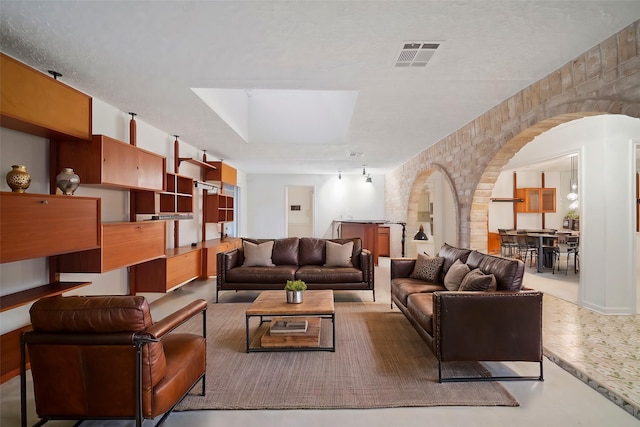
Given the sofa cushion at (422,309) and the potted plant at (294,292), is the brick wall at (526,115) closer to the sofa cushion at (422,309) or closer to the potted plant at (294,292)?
the sofa cushion at (422,309)

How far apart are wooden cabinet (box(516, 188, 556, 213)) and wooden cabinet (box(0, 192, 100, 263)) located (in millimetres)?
10408

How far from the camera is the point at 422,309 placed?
9.83ft

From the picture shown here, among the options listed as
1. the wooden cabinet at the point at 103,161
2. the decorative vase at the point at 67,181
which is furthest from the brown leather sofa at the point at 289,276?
the decorative vase at the point at 67,181

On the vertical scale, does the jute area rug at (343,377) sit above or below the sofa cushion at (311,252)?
below

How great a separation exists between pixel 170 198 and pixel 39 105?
8.00 ft

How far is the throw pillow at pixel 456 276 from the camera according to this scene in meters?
3.34

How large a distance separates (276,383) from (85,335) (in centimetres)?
141

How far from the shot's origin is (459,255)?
386 centimetres

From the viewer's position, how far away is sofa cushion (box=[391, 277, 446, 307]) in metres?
3.59

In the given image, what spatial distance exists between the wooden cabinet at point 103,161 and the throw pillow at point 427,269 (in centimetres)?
360

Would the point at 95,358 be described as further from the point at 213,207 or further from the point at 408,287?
the point at 213,207

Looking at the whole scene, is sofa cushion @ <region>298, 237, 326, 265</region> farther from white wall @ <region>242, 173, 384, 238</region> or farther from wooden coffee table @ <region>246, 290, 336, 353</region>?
white wall @ <region>242, 173, 384, 238</region>

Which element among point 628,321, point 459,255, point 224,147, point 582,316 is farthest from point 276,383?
point 224,147

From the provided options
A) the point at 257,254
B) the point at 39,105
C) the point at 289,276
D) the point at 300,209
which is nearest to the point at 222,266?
the point at 257,254
